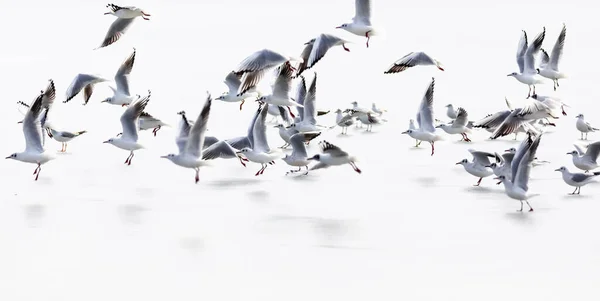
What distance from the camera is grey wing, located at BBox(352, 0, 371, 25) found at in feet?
49.9

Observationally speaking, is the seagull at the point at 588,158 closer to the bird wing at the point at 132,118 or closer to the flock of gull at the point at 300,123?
the flock of gull at the point at 300,123

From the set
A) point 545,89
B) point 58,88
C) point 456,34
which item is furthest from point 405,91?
point 456,34

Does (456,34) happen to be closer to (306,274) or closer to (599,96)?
(599,96)

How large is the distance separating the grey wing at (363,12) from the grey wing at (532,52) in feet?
11.2

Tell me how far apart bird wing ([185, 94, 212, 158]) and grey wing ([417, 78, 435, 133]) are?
3566mm

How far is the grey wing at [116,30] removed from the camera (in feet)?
53.3

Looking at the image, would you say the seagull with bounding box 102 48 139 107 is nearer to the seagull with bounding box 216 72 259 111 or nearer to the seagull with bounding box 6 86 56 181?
the seagull with bounding box 216 72 259 111

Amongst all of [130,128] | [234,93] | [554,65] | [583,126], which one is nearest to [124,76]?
[234,93]

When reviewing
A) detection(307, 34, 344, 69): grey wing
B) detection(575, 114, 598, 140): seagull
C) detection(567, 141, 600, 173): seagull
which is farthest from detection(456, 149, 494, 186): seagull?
detection(575, 114, 598, 140): seagull

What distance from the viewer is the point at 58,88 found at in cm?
2069

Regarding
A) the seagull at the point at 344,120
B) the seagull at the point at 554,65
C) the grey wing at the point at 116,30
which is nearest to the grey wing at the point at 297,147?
the seagull at the point at 344,120

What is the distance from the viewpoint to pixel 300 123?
1506 centimetres

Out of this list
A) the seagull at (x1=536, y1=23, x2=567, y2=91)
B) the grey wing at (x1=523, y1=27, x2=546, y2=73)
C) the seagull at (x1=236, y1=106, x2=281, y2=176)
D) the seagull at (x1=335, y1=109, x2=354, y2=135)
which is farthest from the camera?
the seagull at (x1=536, y1=23, x2=567, y2=91)

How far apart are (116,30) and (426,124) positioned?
4.53 metres
